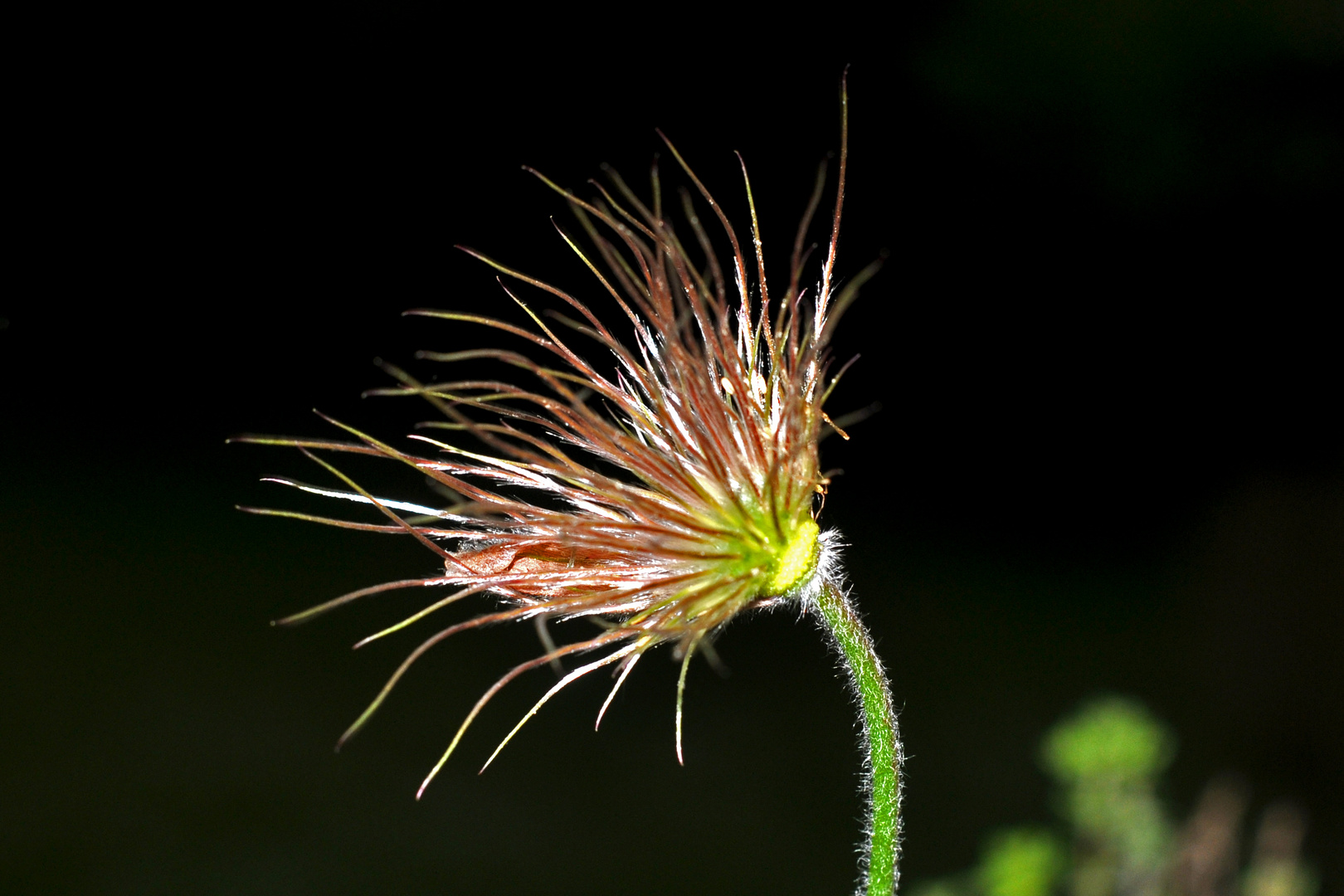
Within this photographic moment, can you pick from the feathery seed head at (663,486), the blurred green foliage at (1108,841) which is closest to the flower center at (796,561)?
the feathery seed head at (663,486)

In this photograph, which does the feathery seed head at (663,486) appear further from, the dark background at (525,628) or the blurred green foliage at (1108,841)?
the dark background at (525,628)

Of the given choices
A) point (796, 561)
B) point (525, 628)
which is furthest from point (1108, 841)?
point (525, 628)

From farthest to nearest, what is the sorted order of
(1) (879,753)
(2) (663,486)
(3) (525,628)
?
(3) (525,628) → (2) (663,486) → (1) (879,753)

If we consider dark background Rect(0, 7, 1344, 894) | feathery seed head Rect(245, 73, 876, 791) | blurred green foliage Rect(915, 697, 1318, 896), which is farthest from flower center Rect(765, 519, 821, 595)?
dark background Rect(0, 7, 1344, 894)

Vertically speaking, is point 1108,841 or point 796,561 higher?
point 796,561

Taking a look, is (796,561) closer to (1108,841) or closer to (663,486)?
(663,486)

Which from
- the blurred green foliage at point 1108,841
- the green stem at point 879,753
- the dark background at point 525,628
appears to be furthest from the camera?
the dark background at point 525,628

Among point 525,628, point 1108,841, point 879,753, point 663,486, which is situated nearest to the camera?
point 879,753

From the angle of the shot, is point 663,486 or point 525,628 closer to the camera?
point 663,486
